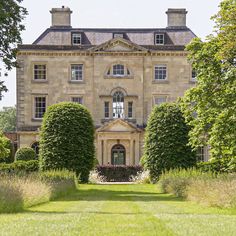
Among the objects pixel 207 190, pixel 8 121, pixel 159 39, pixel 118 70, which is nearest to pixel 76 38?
pixel 118 70

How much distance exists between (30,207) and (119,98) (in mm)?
42008

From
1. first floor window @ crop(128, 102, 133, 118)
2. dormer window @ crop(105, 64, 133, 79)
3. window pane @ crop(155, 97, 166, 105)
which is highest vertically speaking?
dormer window @ crop(105, 64, 133, 79)

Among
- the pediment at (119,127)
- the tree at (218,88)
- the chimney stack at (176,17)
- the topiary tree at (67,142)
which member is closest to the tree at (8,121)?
the chimney stack at (176,17)

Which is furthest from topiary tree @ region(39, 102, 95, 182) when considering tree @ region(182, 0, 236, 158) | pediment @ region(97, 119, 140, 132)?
pediment @ region(97, 119, 140, 132)

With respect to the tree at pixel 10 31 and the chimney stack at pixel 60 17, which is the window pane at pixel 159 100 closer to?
the chimney stack at pixel 60 17

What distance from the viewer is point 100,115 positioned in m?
61.8

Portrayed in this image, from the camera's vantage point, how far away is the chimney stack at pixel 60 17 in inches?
2557

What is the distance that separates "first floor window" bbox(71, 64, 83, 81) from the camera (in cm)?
6278

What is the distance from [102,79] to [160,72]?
515cm

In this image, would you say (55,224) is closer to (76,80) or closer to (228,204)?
(228,204)

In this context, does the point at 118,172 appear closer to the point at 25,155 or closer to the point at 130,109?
the point at 25,155

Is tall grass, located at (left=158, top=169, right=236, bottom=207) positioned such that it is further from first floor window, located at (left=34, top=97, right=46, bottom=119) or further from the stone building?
first floor window, located at (left=34, top=97, right=46, bottom=119)

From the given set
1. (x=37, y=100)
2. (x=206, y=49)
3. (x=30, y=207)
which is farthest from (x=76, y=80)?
(x=30, y=207)

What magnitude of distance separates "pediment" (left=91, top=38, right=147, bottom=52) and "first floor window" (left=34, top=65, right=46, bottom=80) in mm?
4732
